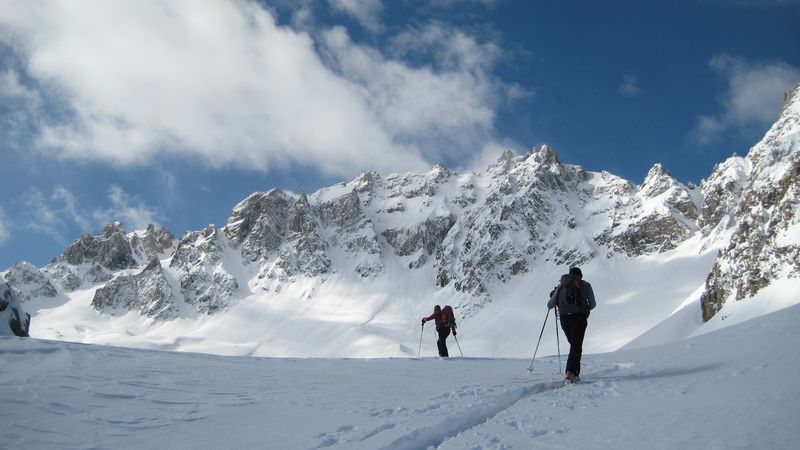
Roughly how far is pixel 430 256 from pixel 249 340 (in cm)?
6040

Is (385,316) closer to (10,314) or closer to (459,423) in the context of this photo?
(10,314)

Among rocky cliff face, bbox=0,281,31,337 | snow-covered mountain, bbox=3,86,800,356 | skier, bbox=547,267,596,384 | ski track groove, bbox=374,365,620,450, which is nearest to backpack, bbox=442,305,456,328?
skier, bbox=547,267,596,384

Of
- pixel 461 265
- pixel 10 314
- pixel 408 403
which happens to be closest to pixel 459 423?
pixel 408 403

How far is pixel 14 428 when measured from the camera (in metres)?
6.00

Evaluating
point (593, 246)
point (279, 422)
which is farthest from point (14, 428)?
point (593, 246)

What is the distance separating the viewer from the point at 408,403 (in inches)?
294

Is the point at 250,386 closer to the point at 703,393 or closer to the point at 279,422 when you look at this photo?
the point at 279,422

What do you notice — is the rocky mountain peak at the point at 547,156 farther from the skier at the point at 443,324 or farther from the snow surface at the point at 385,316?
the skier at the point at 443,324

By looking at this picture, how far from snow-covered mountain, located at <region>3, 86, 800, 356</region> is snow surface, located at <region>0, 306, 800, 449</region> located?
1792 inches

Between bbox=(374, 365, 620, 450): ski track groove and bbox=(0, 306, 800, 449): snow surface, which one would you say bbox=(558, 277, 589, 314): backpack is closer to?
bbox=(0, 306, 800, 449): snow surface

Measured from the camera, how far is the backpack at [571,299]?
31.3ft

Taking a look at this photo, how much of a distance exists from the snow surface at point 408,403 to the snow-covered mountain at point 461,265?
45.5 meters

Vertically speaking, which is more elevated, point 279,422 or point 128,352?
point 128,352

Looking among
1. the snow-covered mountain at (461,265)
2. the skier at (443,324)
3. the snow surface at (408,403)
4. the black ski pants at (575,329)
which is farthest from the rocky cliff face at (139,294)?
the black ski pants at (575,329)
